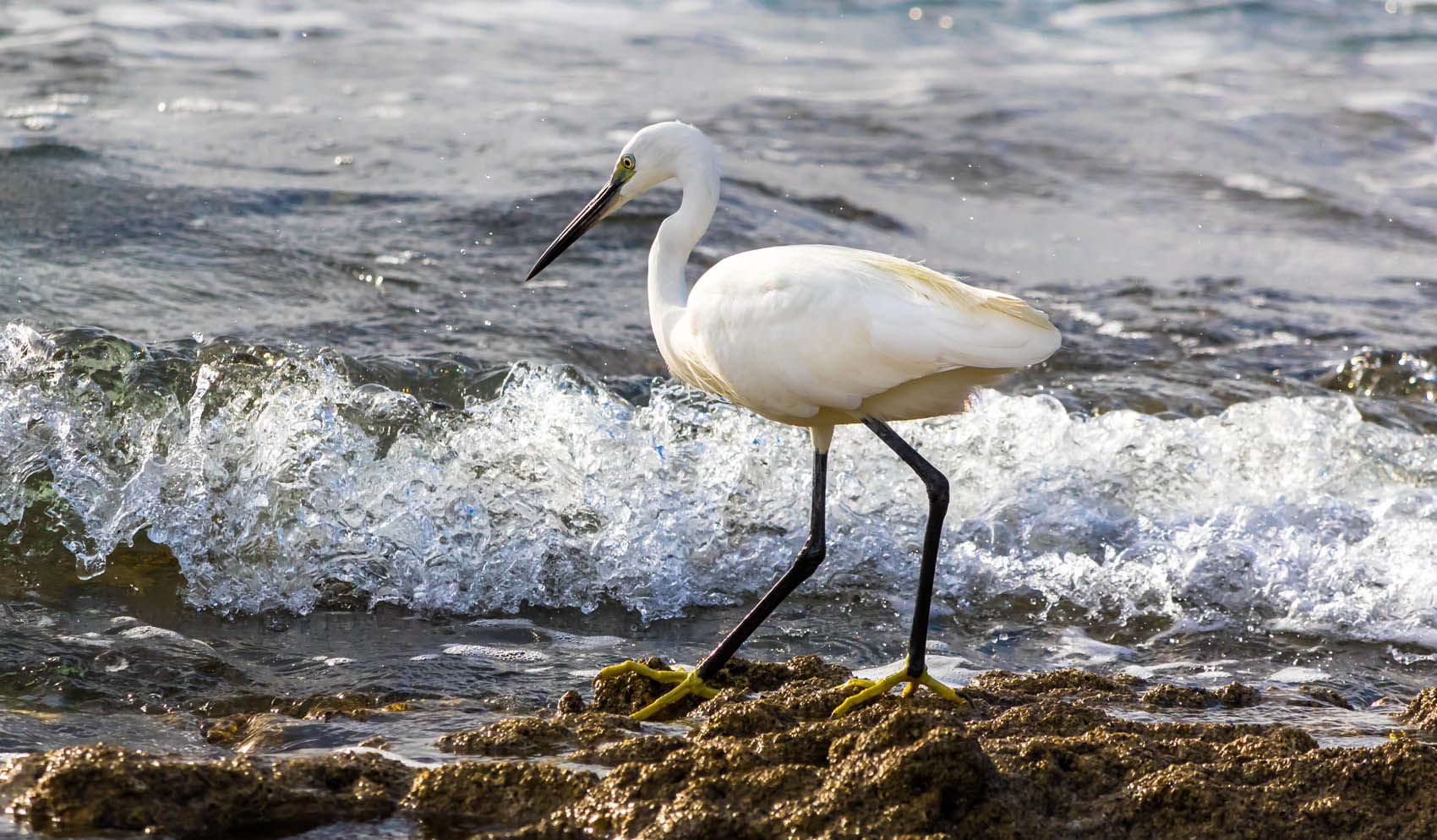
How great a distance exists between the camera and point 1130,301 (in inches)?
334

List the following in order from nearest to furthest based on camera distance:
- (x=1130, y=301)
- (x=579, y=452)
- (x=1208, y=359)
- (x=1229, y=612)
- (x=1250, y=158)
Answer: (x=1229, y=612) → (x=579, y=452) → (x=1208, y=359) → (x=1130, y=301) → (x=1250, y=158)

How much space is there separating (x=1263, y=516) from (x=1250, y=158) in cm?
812

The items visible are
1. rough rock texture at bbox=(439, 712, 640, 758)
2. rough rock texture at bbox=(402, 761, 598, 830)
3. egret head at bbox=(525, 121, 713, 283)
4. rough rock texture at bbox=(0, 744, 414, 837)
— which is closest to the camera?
rough rock texture at bbox=(0, 744, 414, 837)

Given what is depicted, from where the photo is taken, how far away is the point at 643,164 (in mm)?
4180

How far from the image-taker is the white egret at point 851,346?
337 cm

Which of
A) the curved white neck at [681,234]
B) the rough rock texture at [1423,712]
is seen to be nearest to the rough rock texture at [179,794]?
the curved white neck at [681,234]

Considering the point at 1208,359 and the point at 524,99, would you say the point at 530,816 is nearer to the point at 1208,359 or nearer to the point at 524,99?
the point at 1208,359

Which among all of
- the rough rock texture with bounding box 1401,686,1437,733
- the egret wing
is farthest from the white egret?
the rough rock texture with bounding box 1401,686,1437,733

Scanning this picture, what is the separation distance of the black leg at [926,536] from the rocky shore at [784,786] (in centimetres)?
44

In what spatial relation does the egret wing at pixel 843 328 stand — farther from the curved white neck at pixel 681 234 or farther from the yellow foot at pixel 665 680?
the yellow foot at pixel 665 680

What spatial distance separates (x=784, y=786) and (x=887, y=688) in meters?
0.80

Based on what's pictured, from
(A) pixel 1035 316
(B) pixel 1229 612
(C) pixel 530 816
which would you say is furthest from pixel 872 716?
(B) pixel 1229 612

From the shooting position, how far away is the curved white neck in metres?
3.96

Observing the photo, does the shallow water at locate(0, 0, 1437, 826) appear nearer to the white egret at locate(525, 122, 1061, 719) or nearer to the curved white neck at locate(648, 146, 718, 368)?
the white egret at locate(525, 122, 1061, 719)
